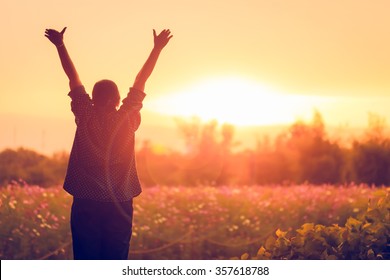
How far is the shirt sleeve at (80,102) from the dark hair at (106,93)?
74 mm

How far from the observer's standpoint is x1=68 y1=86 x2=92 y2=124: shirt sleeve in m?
4.89

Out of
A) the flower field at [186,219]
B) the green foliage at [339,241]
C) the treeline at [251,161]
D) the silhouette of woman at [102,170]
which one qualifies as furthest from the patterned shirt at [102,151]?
the treeline at [251,161]

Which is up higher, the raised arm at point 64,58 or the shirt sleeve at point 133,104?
the raised arm at point 64,58

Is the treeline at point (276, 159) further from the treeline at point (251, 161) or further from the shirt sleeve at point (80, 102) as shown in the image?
the shirt sleeve at point (80, 102)

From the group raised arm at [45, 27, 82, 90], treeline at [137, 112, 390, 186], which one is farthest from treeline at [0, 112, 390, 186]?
raised arm at [45, 27, 82, 90]

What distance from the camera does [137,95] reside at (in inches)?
194

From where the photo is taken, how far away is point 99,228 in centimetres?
485

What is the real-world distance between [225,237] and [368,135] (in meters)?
10.7

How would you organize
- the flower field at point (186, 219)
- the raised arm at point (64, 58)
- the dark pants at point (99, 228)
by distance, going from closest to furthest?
the dark pants at point (99, 228) < the raised arm at point (64, 58) < the flower field at point (186, 219)

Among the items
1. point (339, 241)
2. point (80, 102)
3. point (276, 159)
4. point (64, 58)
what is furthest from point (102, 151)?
point (276, 159)

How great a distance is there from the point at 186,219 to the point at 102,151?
5.85m

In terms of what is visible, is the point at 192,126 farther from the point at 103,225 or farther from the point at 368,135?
the point at 103,225

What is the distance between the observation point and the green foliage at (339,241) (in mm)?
A: 4836
